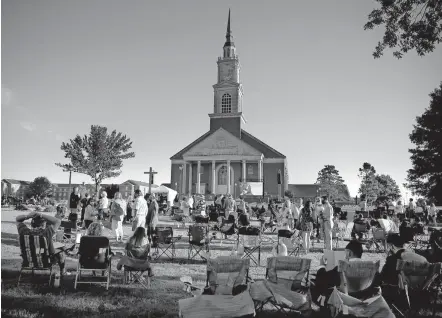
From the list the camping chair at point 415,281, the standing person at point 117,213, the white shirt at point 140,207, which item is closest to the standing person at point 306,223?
the white shirt at point 140,207

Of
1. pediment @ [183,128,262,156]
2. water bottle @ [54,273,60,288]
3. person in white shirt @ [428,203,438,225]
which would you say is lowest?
water bottle @ [54,273,60,288]

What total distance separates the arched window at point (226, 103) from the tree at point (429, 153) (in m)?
22.9

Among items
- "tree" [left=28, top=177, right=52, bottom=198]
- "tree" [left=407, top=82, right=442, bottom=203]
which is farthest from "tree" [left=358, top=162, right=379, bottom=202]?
"tree" [left=28, top=177, right=52, bottom=198]

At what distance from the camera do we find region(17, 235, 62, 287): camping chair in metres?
5.93

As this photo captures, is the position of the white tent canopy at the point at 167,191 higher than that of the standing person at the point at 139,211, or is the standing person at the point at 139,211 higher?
the white tent canopy at the point at 167,191

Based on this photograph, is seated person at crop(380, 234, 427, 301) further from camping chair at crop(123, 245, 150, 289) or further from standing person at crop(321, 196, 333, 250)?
standing person at crop(321, 196, 333, 250)

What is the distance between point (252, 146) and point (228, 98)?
838 cm

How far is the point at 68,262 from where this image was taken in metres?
8.08

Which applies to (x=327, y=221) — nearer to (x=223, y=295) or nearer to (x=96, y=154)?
(x=223, y=295)

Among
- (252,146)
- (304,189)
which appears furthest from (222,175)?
(304,189)

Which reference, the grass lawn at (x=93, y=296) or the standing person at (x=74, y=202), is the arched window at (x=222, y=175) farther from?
the grass lawn at (x=93, y=296)

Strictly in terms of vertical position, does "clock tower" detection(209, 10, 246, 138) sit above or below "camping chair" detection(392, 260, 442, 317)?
above

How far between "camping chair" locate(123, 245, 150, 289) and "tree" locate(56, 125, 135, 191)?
1342 inches

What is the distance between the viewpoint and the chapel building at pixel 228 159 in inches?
1607
